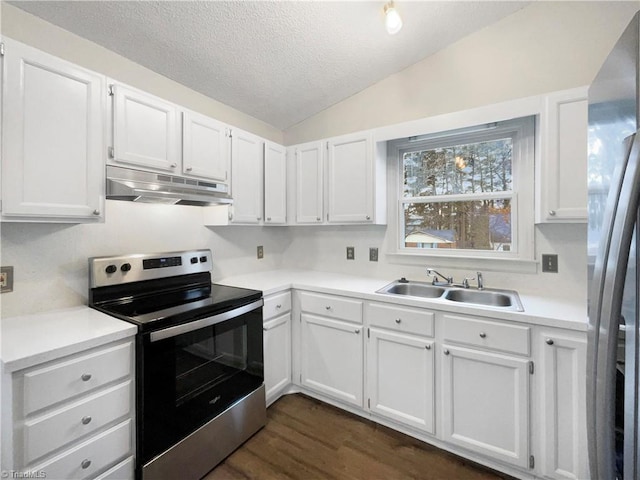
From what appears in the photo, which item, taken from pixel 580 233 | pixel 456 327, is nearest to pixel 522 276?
pixel 580 233

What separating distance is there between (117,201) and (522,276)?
9.32ft

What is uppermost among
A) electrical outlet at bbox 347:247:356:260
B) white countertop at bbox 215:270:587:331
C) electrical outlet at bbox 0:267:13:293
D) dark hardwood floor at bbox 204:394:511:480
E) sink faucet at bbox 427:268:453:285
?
electrical outlet at bbox 347:247:356:260

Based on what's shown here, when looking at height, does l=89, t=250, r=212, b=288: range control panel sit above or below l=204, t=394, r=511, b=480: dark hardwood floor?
above

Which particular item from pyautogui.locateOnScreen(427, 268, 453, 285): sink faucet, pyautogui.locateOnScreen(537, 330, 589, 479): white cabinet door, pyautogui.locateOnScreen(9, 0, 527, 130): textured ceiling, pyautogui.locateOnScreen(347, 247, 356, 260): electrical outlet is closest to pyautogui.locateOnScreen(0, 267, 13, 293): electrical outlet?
pyautogui.locateOnScreen(9, 0, 527, 130): textured ceiling

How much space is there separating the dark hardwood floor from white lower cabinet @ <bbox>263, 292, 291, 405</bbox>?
0.23 metres

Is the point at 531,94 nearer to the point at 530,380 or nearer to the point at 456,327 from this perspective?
the point at 456,327

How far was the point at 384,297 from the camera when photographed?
76.5 inches

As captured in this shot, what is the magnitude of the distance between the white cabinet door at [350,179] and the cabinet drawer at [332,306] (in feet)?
2.34

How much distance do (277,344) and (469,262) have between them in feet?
5.40

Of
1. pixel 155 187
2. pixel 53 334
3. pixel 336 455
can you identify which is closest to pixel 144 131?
pixel 155 187

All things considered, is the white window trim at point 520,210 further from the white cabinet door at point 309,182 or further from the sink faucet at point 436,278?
the white cabinet door at point 309,182

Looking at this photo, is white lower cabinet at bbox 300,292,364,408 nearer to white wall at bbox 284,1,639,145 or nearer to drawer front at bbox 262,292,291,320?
drawer front at bbox 262,292,291,320

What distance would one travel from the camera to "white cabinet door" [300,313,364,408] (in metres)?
2.09

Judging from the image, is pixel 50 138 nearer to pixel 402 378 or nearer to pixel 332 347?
pixel 332 347
